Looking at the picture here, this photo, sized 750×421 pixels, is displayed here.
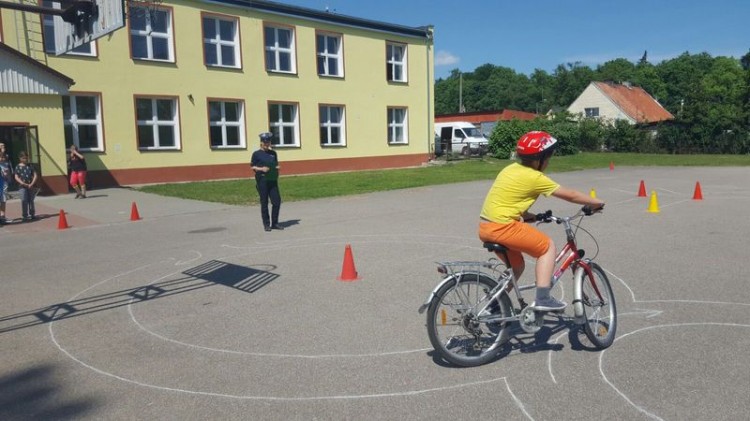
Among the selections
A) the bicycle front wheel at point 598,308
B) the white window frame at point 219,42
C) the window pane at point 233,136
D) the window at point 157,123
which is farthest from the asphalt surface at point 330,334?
the white window frame at point 219,42

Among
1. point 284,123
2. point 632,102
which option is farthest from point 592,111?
point 284,123

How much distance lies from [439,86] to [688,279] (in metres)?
123

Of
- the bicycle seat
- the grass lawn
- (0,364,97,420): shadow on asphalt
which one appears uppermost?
the bicycle seat

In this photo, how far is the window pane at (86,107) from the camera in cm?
2209

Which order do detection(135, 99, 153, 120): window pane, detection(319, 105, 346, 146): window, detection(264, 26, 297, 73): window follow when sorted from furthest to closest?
1. detection(319, 105, 346, 146): window
2. detection(264, 26, 297, 73): window
3. detection(135, 99, 153, 120): window pane

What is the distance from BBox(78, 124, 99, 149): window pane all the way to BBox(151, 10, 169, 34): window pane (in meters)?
4.75

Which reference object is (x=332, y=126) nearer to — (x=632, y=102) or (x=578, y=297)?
(x=578, y=297)

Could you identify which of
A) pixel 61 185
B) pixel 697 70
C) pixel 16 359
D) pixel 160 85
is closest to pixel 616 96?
pixel 697 70

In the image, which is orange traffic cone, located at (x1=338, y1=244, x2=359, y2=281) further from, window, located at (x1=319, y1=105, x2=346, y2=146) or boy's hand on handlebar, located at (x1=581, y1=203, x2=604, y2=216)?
window, located at (x1=319, y1=105, x2=346, y2=146)

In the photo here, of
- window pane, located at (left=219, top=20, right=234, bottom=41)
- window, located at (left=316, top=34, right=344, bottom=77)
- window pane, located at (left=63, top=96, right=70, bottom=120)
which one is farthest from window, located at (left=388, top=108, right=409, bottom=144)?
window pane, located at (left=63, top=96, right=70, bottom=120)

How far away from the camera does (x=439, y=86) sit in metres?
126

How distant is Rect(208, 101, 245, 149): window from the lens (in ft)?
85.0

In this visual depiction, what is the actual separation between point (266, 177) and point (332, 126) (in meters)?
18.8

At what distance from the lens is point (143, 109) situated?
23766mm
